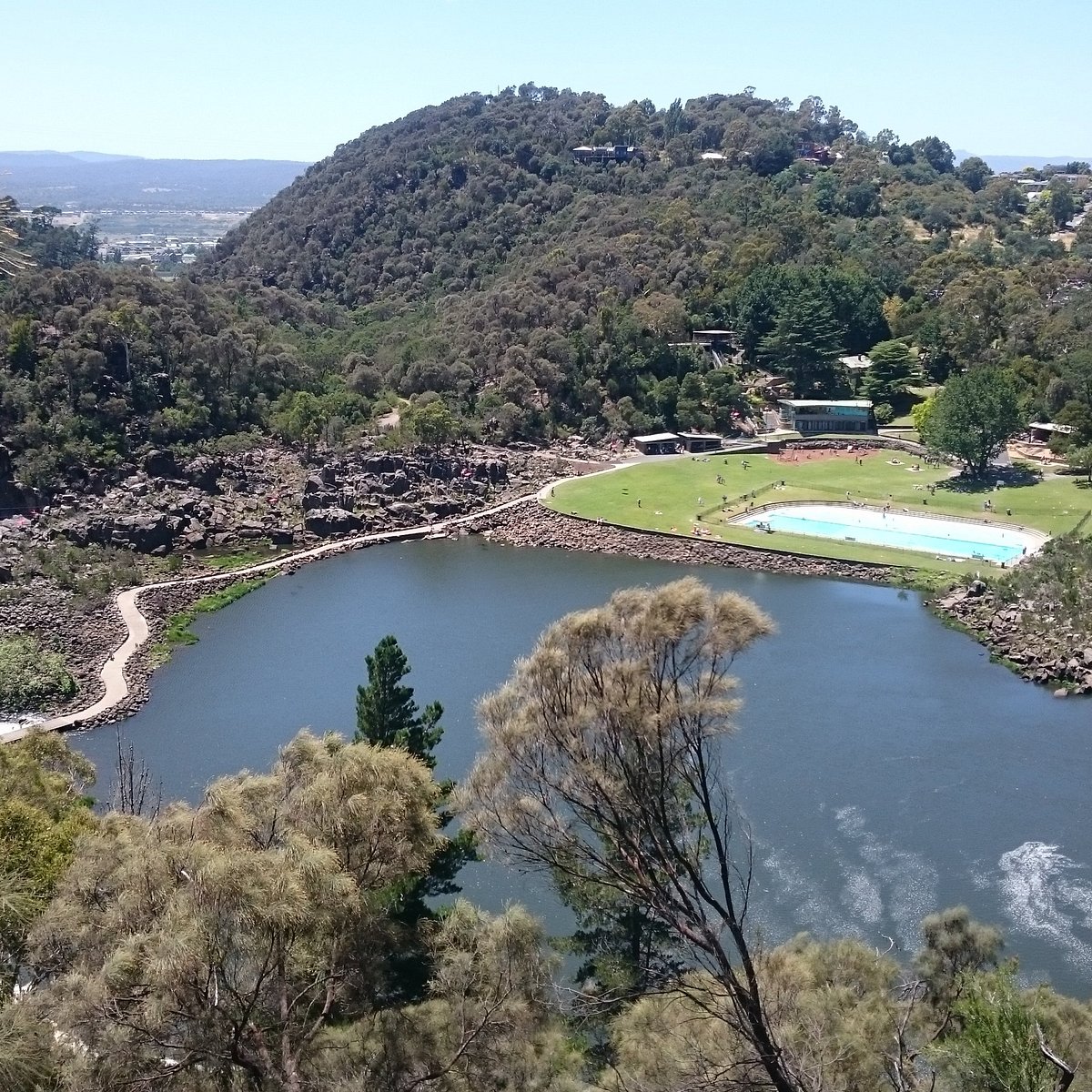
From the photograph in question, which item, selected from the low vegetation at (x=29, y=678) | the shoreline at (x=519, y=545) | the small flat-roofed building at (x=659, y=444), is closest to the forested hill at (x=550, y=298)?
the small flat-roofed building at (x=659, y=444)

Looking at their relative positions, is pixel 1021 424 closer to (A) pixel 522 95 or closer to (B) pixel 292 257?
(B) pixel 292 257

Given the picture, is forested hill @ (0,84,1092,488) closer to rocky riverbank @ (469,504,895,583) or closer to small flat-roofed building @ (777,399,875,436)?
small flat-roofed building @ (777,399,875,436)

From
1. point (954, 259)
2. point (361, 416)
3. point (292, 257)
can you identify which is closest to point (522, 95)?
point (292, 257)

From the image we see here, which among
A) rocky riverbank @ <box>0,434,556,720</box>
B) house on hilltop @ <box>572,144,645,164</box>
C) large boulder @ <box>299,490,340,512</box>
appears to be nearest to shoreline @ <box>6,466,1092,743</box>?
rocky riverbank @ <box>0,434,556,720</box>

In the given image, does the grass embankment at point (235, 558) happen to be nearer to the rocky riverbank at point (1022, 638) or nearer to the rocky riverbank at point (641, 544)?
the rocky riverbank at point (641, 544)

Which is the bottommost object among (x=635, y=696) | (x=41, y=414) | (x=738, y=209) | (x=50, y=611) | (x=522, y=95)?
(x=50, y=611)

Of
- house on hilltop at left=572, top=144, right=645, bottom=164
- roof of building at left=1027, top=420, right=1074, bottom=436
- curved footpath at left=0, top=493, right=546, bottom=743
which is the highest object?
house on hilltop at left=572, top=144, right=645, bottom=164
